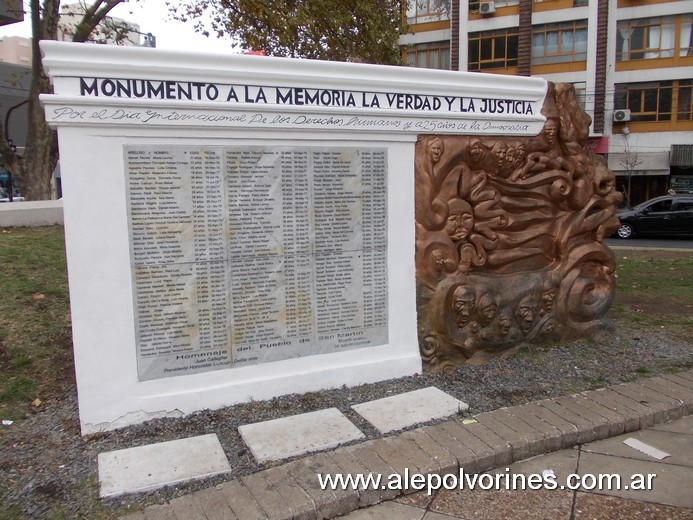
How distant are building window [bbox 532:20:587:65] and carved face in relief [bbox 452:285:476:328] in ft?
86.7

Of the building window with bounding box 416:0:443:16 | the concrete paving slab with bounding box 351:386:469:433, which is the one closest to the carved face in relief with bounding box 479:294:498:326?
the concrete paving slab with bounding box 351:386:469:433

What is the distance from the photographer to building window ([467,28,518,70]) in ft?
91.7

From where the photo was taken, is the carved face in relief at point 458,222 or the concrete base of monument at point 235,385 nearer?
the concrete base of monument at point 235,385

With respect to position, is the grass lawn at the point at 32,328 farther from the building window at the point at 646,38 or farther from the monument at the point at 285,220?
the building window at the point at 646,38

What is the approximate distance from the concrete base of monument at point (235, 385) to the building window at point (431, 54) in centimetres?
2739

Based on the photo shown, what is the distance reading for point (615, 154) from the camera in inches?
1089

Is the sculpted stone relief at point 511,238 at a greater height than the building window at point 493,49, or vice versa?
the building window at point 493,49

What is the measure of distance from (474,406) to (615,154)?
90.0 ft

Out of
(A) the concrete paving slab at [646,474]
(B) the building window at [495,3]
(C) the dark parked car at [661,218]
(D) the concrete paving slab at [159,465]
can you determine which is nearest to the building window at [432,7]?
(B) the building window at [495,3]

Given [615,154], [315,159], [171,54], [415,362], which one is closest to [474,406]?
[415,362]

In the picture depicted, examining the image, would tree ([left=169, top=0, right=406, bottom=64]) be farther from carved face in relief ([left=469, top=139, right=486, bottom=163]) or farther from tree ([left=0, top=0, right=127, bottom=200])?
carved face in relief ([left=469, top=139, right=486, bottom=163])

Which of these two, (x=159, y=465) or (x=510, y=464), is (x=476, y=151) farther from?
(x=159, y=465)

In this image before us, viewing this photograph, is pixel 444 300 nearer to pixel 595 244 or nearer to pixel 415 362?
pixel 415 362

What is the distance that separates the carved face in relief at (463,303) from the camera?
491 centimetres
